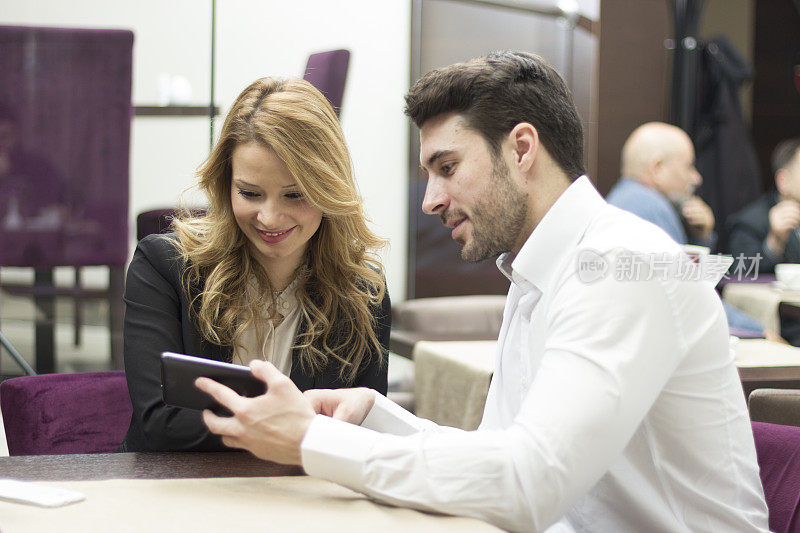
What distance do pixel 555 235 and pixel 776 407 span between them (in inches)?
27.3

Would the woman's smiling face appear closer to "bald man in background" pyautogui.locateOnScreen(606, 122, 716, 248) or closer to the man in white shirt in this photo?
the man in white shirt

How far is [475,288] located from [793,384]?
2691mm

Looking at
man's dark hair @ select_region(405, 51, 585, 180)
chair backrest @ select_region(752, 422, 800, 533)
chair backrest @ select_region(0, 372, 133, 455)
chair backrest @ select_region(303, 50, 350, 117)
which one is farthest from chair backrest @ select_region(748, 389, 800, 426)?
chair backrest @ select_region(303, 50, 350, 117)

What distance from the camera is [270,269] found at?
1.91 metres

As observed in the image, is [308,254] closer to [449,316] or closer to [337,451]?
[337,451]

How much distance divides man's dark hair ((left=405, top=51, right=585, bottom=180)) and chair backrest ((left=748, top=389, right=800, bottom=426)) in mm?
622

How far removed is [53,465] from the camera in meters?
1.21

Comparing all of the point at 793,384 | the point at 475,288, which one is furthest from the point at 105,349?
the point at 793,384

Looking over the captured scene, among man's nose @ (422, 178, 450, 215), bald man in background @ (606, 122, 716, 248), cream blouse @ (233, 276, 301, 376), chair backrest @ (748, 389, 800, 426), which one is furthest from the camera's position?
bald man in background @ (606, 122, 716, 248)

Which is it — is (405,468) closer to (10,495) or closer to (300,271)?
(10,495)

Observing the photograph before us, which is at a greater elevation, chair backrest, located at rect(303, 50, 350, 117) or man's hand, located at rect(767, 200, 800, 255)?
chair backrest, located at rect(303, 50, 350, 117)

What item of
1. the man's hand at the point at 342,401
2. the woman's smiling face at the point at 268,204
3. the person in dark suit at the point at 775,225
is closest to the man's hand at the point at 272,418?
the man's hand at the point at 342,401


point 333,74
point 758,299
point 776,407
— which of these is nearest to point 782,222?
point 758,299

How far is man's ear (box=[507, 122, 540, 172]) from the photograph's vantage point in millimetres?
1395
